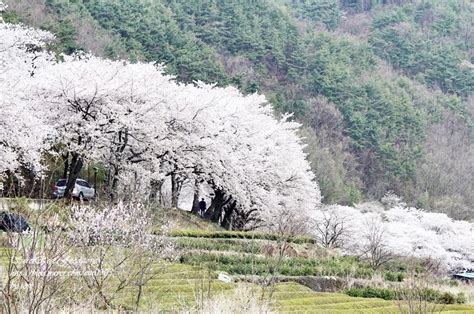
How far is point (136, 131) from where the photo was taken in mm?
27891

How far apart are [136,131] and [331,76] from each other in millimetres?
53446

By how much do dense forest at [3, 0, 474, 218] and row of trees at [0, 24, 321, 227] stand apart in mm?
16653

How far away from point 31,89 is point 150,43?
36111 mm

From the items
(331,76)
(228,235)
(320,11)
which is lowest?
(228,235)

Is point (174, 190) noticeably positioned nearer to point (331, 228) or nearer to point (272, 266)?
Result: point (331, 228)

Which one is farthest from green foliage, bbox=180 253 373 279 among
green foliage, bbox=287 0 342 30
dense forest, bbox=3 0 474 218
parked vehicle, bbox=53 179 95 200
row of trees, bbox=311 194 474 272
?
green foliage, bbox=287 0 342 30

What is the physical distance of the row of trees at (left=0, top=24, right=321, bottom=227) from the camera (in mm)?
24688

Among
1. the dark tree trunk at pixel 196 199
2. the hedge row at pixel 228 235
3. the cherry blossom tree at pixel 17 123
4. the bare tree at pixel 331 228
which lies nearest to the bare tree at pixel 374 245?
the bare tree at pixel 331 228

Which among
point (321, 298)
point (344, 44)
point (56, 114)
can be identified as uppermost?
point (344, 44)

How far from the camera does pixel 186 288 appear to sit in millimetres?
13422

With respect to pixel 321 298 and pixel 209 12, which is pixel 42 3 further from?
pixel 321 298

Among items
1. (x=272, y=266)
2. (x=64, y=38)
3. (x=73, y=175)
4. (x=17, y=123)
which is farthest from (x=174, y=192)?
(x=64, y=38)

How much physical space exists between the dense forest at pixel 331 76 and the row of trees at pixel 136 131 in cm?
1665

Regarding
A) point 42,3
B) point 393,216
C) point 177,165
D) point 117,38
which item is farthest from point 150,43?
point 177,165
